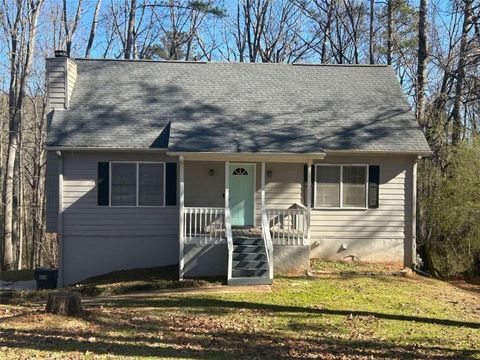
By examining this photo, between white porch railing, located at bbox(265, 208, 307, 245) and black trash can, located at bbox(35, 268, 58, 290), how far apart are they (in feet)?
19.6

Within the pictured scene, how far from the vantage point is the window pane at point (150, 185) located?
13.8 m

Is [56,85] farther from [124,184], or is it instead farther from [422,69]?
[422,69]

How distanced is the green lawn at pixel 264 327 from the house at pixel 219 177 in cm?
285

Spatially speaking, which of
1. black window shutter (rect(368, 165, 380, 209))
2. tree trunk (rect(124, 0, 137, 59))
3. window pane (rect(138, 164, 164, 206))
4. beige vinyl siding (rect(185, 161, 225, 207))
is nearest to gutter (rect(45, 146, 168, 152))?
window pane (rect(138, 164, 164, 206))

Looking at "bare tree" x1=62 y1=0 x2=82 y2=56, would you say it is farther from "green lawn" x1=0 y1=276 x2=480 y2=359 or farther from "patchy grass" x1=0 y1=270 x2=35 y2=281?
"green lawn" x1=0 y1=276 x2=480 y2=359

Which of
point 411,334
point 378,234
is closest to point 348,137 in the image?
point 378,234

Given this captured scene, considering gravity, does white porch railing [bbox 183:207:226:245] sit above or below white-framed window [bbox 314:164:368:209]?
below

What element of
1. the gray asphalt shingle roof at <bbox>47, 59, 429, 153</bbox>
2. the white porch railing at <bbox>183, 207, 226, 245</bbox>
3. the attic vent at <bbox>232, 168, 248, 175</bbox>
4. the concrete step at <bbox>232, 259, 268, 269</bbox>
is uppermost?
the gray asphalt shingle roof at <bbox>47, 59, 429, 153</bbox>

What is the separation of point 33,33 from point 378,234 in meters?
18.1

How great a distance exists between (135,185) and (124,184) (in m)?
0.30

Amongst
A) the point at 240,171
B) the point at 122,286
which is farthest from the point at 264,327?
the point at 240,171

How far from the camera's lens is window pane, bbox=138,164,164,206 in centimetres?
1377

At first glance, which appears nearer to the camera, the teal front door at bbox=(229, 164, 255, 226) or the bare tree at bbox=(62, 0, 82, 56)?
the teal front door at bbox=(229, 164, 255, 226)

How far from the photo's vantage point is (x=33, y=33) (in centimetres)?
2305
